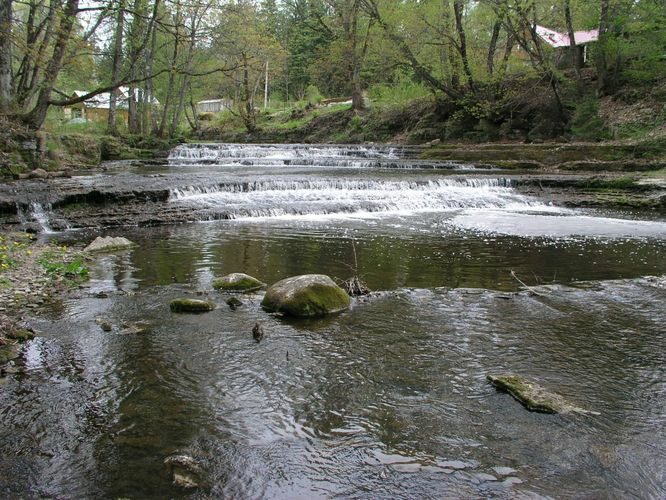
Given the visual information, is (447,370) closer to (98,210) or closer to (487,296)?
(487,296)

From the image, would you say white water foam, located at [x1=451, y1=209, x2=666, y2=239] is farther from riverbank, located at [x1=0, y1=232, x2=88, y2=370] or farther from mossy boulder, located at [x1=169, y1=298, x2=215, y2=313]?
riverbank, located at [x1=0, y1=232, x2=88, y2=370]

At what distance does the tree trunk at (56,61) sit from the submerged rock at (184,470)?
28.9 ft

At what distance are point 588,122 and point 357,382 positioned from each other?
917 inches

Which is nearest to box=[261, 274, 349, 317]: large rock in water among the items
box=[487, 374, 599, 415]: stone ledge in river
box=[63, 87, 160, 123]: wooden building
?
box=[487, 374, 599, 415]: stone ledge in river

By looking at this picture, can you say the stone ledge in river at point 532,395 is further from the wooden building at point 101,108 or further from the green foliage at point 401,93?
the green foliage at point 401,93

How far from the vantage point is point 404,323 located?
5.64 meters

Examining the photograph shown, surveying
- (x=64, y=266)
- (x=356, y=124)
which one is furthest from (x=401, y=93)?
(x=64, y=266)

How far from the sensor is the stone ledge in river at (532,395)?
3816 mm

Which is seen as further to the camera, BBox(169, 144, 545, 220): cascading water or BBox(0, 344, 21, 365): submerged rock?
BBox(169, 144, 545, 220): cascading water

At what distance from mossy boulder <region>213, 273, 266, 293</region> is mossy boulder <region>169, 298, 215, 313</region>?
2.71 ft

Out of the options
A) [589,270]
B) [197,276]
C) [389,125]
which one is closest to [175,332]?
[197,276]

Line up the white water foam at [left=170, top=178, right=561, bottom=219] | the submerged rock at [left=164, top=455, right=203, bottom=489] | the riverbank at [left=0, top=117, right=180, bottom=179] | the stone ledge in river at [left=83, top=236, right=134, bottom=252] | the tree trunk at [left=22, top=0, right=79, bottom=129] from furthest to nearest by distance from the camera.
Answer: the riverbank at [left=0, top=117, right=180, bottom=179], the white water foam at [left=170, top=178, right=561, bottom=219], the tree trunk at [left=22, top=0, right=79, bottom=129], the stone ledge in river at [left=83, top=236, right=134, bottom=252], the submerged rock at [left=164, top=455, right=203, bottom=489]

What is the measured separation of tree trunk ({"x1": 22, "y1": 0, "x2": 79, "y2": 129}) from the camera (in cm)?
984

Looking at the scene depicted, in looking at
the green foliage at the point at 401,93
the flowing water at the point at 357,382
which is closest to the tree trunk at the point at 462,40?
the green foliage at the point at 401,93
